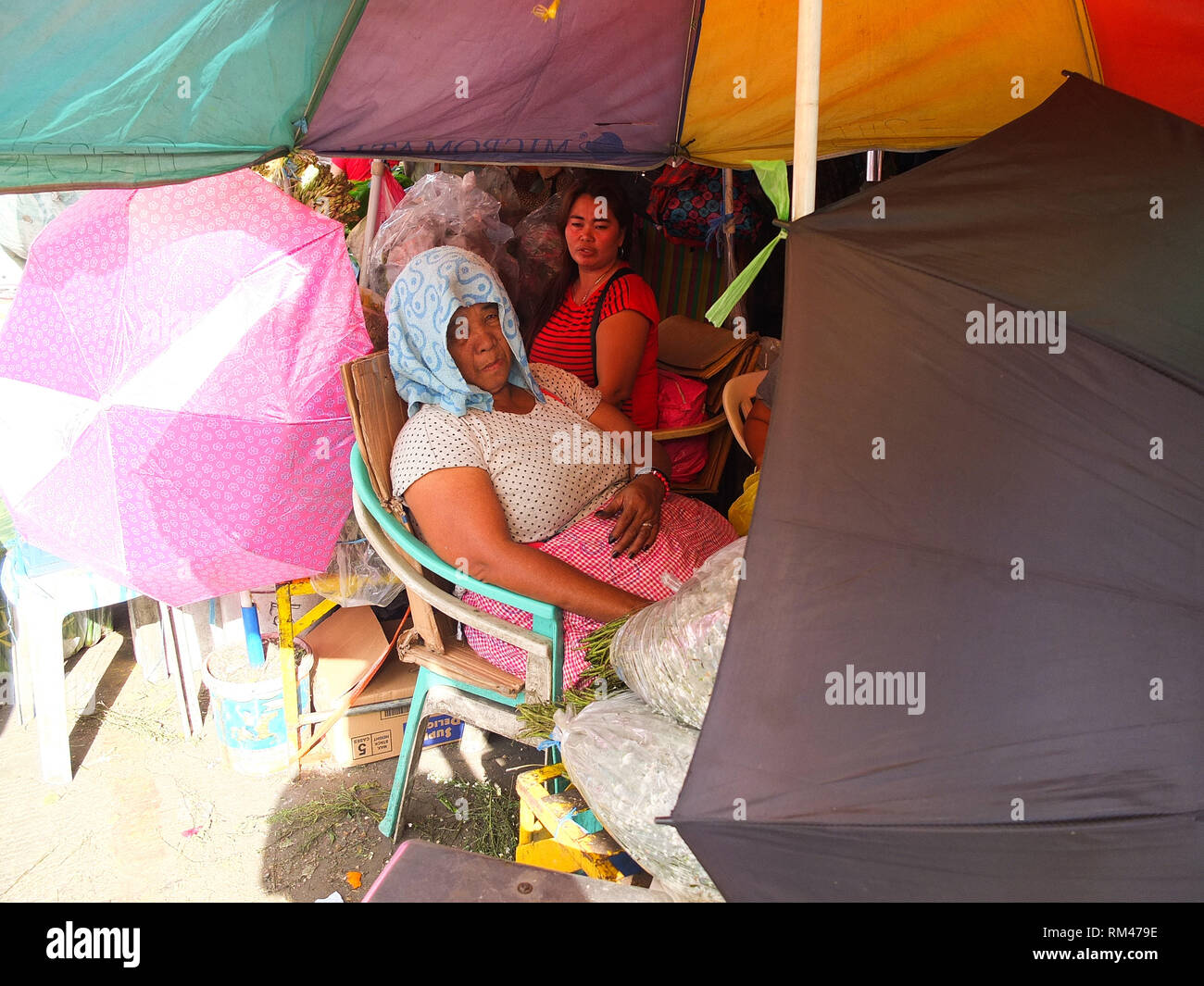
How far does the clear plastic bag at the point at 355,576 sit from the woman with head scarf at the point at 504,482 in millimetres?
751

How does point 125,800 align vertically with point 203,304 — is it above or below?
below

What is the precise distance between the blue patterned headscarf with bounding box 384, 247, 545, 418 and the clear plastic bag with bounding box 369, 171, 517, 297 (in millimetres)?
762

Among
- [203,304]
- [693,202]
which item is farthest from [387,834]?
[693,202]

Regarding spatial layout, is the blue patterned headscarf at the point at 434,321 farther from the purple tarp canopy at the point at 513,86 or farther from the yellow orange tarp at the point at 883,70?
the yellow orange tarp at the point at 883,70

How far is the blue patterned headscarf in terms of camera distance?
8.35ft

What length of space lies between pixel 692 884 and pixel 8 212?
328cm

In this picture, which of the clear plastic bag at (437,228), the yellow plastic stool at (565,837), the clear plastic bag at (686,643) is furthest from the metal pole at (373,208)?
the clear plastic bag at (686,643)

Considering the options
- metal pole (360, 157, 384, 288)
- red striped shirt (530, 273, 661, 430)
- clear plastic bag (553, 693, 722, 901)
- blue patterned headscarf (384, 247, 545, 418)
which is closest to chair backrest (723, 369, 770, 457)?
red striped shirt (530, 273, 661, 430)

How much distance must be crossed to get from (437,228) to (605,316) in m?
0.69

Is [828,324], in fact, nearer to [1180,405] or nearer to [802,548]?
[802,548]

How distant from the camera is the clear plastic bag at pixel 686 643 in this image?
140 centimetres

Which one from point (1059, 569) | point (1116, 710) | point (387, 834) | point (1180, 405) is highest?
point (1180, 405)

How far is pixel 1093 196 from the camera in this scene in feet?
5.08

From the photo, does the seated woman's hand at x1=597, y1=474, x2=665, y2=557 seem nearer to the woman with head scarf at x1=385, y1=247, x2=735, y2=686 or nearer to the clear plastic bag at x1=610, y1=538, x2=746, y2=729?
the woman with head scarf at x1=385, y1=247, x2=735, y2=686
